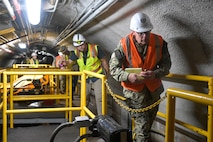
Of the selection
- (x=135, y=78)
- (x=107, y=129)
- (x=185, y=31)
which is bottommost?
(x=107, y=129)

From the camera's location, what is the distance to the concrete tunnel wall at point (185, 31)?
2.40 meters

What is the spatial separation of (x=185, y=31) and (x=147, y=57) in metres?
0.48

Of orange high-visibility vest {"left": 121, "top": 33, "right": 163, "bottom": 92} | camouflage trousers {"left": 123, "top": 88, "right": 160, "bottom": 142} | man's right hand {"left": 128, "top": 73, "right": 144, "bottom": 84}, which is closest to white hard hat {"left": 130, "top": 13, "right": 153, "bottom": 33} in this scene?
orange high-visibility vest {"left": 121, "top": 33, "right": 163, "bottom": 92}

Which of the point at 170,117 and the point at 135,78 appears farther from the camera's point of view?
the point at 135,78

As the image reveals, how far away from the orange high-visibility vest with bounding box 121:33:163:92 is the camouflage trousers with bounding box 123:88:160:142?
63 millimetres

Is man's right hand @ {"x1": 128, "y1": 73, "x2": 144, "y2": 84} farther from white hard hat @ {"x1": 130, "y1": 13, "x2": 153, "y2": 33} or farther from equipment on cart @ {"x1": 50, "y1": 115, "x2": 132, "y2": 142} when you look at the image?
equipment on cart @ {"x1": 50, "y1": 115, "x2": 132, "y2": 142}

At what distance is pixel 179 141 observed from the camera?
11.9 feet

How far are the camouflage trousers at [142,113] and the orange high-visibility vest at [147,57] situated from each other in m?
0.06

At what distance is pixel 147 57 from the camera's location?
2.78 metres

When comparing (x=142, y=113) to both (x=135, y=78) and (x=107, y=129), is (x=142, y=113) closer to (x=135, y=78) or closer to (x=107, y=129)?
(x=135, y=78)

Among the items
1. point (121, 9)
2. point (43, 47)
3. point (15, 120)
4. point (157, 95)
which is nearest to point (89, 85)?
point (15, 120)

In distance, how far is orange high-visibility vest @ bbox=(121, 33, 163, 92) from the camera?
2.77 metres

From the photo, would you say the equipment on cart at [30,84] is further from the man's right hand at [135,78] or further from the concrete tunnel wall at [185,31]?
the man's right hand at [135,78]

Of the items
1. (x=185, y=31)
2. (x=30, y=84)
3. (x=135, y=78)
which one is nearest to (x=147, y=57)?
(x=135, y=78)
